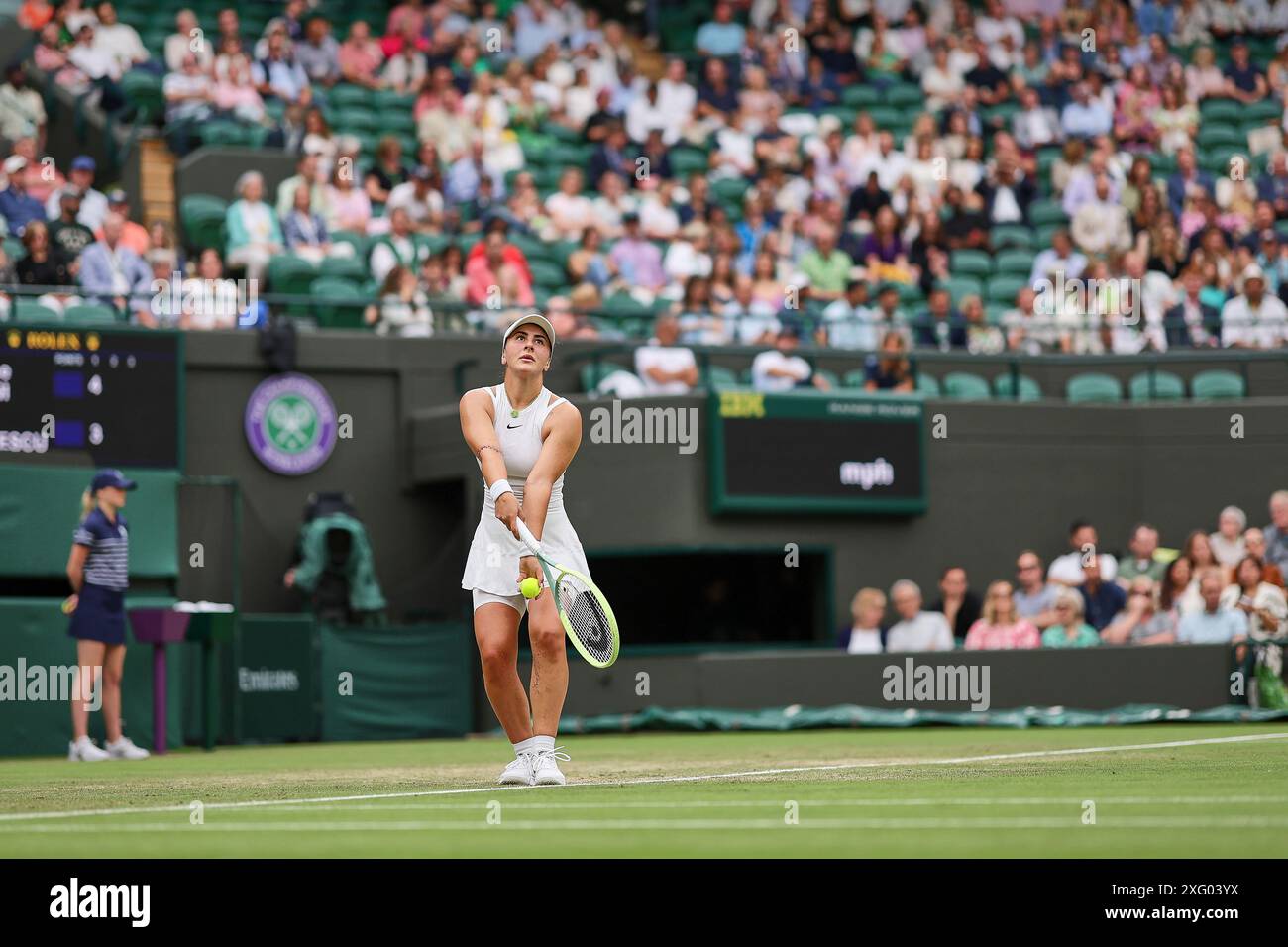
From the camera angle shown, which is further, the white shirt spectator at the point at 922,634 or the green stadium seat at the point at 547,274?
the green stadium seat at the point at 547,274

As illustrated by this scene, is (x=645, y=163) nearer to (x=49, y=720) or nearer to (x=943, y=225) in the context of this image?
A: (x=943, y=225)

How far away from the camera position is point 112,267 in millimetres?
17297

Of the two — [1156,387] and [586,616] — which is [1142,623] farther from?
[586,616]

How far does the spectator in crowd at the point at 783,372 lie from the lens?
18203 millimetres

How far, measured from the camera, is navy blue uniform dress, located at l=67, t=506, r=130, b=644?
1348 cm

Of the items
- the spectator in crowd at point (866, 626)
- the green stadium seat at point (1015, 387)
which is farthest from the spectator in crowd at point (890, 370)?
the spectator in crowd at point (866, 626)

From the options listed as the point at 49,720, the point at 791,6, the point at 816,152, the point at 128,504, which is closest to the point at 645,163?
the point at 816,152

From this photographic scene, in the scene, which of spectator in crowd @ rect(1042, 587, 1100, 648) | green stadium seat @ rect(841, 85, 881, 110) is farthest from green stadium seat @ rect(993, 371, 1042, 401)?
green stadium seat @ rect(841, 85, 881, 110)

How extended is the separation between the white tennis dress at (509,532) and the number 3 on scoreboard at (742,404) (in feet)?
28.7

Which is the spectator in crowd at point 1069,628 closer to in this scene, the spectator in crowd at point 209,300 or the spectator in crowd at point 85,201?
the spectator in crowd at point 209,300

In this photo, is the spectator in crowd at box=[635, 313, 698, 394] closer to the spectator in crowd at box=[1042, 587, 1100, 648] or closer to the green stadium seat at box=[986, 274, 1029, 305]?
the spectator in crowd at box=[1042, 587, 1100, 648]

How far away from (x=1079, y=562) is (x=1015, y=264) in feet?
16.4

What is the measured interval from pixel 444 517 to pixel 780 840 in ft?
44.7

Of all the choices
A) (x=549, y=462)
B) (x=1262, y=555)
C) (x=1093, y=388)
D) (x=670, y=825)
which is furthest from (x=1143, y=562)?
(x=670, y=825)
